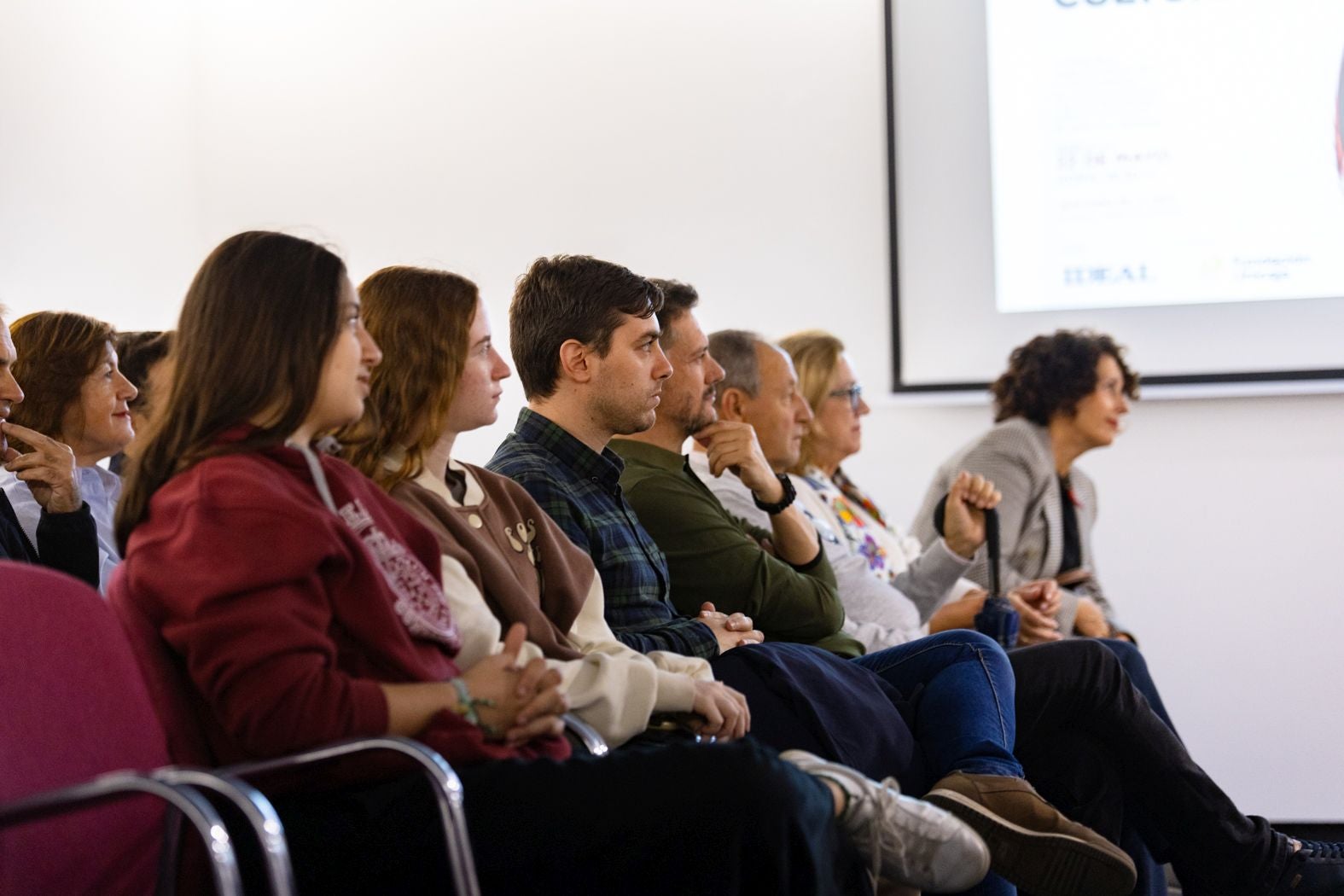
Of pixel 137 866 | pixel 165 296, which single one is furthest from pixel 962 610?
pixel 165 296

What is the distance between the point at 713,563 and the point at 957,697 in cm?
50

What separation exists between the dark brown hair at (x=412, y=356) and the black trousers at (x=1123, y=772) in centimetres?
119

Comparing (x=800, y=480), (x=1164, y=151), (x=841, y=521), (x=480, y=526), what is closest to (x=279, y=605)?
(x=480, y=526)

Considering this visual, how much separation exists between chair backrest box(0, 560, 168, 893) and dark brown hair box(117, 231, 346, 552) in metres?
0.12

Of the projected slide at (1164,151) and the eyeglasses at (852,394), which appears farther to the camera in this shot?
the projected slide at (1164,151)

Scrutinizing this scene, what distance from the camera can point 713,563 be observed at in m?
2.53

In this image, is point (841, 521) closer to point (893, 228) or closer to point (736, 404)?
point (736, 404)

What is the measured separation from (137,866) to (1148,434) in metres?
3.48

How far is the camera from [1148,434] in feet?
14.0

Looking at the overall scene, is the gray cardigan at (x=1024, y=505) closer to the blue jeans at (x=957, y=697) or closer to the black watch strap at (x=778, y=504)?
the black watch strap at (x=778, y=504)

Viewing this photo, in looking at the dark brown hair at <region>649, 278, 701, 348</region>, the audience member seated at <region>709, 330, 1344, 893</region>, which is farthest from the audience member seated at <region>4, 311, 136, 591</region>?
the audience member seated at <region>709, 330, 1344, 893</region>

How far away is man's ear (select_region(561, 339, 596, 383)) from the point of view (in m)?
2.38

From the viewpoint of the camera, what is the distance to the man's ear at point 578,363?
7.80 ft

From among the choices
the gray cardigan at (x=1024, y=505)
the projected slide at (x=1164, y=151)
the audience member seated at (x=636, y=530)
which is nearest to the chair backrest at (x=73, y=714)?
the audience member seated at (x=636, y=530)
